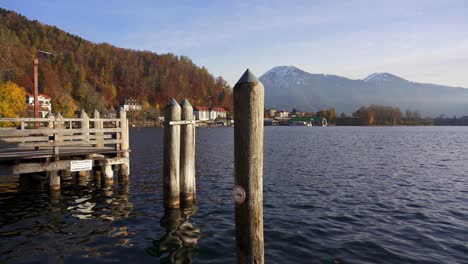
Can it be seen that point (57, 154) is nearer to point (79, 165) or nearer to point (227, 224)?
point (79, 165)

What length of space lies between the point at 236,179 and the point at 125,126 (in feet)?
39.0

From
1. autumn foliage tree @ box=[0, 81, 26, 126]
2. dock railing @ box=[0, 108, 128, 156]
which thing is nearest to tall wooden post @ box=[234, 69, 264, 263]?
dock railing @ box=[0, 108, 128, 156]

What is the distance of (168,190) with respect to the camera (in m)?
11.2

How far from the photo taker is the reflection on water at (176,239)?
28.3ft

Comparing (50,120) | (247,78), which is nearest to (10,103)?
(50,120)

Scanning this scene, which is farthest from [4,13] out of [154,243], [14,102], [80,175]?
[154,243]

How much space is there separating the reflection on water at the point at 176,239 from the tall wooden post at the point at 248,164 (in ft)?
10.5

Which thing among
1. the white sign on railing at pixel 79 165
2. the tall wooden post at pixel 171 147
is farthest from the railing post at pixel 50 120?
the tall wooden post at pixel 171 147

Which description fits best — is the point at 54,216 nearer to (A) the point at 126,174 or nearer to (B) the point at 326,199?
(A) the point at 126,174

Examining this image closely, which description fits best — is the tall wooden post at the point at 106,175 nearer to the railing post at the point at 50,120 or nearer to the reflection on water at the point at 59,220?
the reflection on water at the point at 59,220

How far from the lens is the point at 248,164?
5.65 m

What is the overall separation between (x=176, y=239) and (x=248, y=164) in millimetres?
5377

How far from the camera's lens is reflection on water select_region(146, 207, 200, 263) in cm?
863

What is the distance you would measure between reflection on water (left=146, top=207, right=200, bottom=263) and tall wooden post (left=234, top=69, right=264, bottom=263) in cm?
321
